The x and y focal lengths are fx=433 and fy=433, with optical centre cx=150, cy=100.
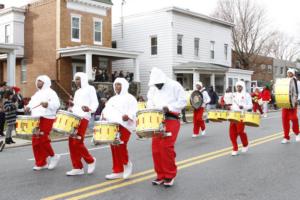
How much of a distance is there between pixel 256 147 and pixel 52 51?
64.0ft

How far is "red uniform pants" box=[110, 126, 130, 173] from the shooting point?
23.8 ft

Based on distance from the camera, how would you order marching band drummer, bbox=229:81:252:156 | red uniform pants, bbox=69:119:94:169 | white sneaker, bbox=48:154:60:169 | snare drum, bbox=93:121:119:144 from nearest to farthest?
snare drum, bbox=93:121:119:144
red uniform pants, bbox=69:119:94:169
white sneaker, bbox=48:154:60:169
marching band drummer, bbox=229:81:252:156

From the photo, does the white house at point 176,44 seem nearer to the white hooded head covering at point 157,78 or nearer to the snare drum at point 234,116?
the snare drum at point 234,116

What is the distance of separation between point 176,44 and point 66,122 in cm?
2499

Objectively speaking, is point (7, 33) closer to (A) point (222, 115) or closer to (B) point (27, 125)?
(A) point (222, 115)

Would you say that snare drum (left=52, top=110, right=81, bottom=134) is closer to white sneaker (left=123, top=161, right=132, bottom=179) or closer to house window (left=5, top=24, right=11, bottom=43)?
white sneaker (left=123, top=161, right=132, bottom=179)

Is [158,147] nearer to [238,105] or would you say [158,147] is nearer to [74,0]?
[238,105]

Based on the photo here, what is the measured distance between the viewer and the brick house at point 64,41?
89.9ft

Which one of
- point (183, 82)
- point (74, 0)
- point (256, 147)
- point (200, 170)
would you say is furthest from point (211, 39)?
point (200, 170)

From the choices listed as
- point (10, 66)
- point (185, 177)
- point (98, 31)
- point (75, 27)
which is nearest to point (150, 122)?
point (185, 177)

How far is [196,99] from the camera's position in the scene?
1430 cm

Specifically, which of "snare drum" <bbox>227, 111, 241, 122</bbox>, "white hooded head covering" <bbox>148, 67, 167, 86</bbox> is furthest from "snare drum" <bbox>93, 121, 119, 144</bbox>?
"snare drum" <bbox>227, 111, 241, 122</bbox>

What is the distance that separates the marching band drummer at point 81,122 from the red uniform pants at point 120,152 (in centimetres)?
66

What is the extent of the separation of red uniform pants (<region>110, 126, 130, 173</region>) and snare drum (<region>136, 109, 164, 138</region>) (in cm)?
65
